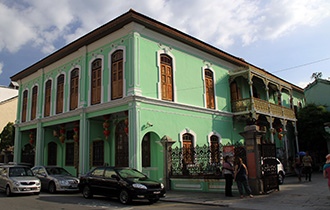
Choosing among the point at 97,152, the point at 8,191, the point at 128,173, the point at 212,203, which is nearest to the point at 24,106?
the point at 97,152

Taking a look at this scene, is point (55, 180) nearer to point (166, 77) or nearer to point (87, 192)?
point (87, 192)

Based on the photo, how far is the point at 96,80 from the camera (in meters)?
17.9

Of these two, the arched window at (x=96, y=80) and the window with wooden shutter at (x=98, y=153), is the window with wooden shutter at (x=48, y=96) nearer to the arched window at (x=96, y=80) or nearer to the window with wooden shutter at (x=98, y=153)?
the window with wooden shutter at (x=98, y=153)

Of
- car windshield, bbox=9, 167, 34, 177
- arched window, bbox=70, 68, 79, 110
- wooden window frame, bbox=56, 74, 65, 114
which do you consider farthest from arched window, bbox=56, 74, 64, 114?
car windshield, bbox=9, 167, 34, 177

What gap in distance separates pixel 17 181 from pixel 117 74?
763cm

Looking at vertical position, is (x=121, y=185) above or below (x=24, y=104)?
below

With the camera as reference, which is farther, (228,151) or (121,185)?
(228,151)

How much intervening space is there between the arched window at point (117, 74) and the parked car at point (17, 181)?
19.9 ft

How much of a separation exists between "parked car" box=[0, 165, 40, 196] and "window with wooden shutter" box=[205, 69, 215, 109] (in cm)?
1185

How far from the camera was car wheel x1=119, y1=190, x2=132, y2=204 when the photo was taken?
10.1 metres

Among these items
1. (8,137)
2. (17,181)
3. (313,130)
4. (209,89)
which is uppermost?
(209,89)

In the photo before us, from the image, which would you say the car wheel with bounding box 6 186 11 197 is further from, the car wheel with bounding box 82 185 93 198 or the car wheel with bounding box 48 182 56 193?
the car wheel with bounding box 82 185 93 198

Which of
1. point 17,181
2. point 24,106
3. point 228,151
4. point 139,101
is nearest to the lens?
point 17,181

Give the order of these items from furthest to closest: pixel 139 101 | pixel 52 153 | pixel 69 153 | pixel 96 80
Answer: pixel 52 153
pixel 69 153
pixel 96 80
pixel 139 101
